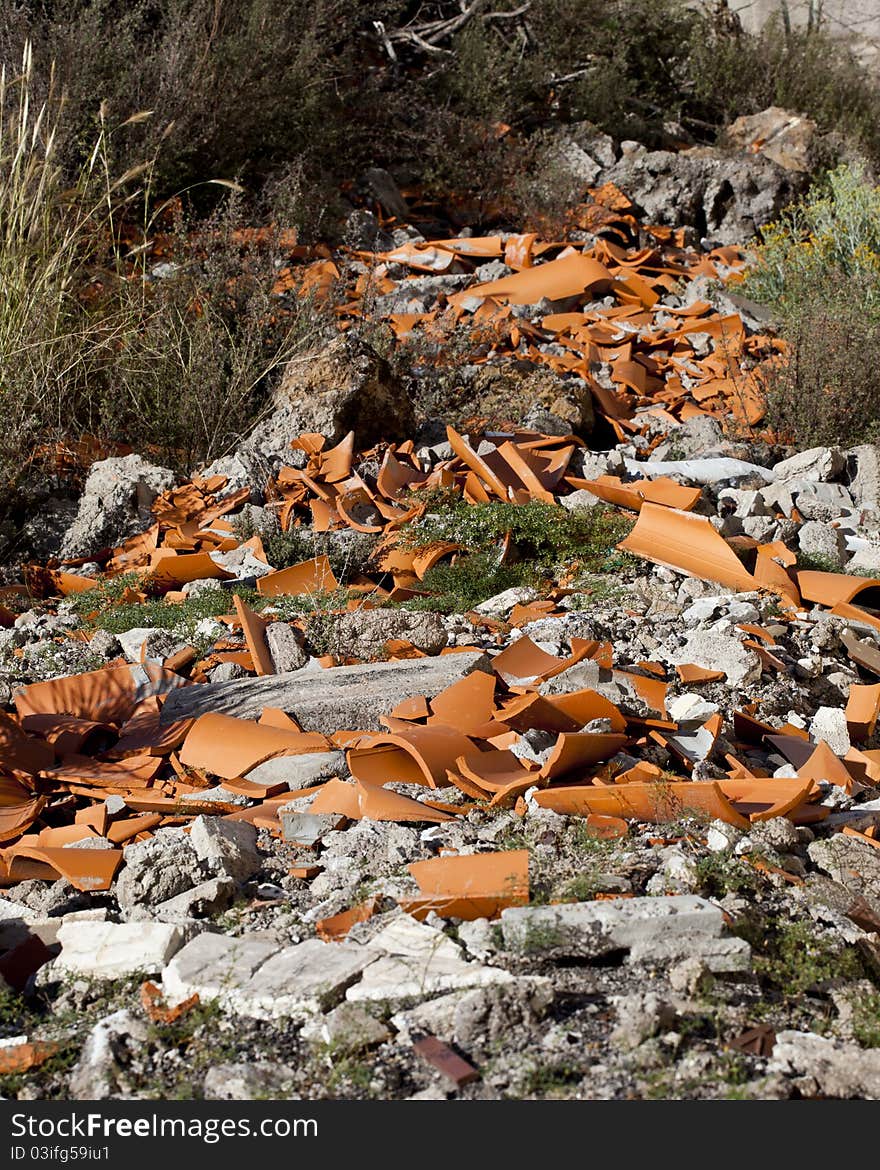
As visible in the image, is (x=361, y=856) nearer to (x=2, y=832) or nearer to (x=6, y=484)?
(x=2, y=832)

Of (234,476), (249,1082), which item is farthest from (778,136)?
(249,1082)

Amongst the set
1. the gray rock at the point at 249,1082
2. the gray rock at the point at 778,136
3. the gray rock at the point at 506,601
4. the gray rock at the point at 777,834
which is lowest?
the gray rock at the point at 506,601

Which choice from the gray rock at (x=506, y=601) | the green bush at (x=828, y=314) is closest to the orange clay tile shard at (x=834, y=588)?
the gray rock at (x=506, y=601)

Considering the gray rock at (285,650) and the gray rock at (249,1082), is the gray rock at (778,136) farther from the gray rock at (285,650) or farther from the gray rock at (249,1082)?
the gray rock at (249,1082)

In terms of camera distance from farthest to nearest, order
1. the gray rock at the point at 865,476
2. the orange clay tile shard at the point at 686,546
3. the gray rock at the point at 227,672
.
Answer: the gray rock at the point at 865,476, the orange clay tile shard at the point at 686,546, the gray rock at the point at 227,672

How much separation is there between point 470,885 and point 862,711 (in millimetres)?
1763

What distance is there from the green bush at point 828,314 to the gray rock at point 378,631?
3.15m

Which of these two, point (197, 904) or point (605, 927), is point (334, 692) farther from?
point (605, 927)

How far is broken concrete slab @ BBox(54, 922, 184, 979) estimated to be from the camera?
2.63 meters

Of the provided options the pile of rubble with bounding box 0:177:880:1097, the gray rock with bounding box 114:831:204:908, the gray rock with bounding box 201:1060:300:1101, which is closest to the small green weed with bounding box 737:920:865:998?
the pile of rubble with bounding box 0:177:880:1097

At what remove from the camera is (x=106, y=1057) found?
90.9 inches

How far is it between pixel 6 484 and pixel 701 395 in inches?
151

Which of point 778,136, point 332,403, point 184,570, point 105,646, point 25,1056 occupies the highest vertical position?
point 778,136

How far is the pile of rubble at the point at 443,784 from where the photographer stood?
2350mm
